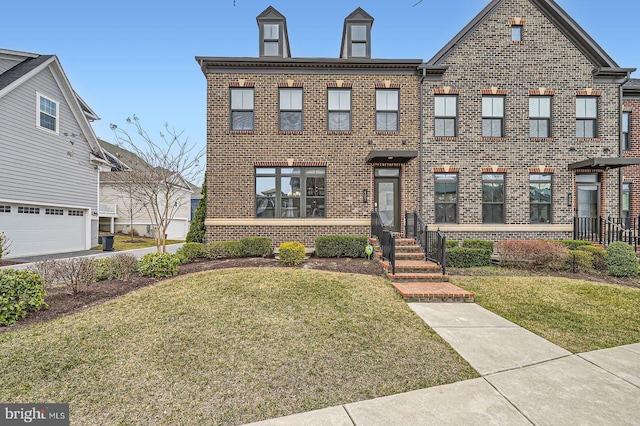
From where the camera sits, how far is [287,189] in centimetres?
1055

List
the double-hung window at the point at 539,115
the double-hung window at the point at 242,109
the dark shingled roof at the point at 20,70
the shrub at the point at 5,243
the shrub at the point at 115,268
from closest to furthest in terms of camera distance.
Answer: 1. the shrub at the point at 115,268
2. the double-hung window at the point at 242,109
3. the double-hung window at the point at 539,115
4. the shrub at the point at 5,243
5. the dark shingled roof at the point at 20,70

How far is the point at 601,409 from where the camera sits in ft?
8.68

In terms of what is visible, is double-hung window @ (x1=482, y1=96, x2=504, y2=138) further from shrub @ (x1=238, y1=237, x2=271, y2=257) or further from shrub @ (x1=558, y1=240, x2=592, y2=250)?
shrub @ (x1=238, y1=237, x2=271, y2=257)

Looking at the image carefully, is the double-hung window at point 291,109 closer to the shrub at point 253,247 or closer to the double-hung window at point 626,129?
the shrub at point 253,247

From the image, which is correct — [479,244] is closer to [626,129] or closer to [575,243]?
[575,243]

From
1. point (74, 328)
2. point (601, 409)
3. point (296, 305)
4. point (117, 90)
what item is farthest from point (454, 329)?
point (117, 90)

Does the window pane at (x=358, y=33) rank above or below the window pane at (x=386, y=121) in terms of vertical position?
above

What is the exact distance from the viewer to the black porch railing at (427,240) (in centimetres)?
732

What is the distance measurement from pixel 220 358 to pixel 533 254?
29.9ft

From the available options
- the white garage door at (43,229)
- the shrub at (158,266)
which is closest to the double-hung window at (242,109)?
the shrub at (158,266)

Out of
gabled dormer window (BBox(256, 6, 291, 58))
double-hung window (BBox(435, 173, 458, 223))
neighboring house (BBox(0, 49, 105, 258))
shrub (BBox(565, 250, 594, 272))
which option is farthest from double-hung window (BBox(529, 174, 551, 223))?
neighboring house (BBox(0, 49, 105, 258))

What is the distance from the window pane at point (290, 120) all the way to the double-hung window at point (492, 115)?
6931 mm

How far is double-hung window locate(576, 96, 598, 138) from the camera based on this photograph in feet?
35.4

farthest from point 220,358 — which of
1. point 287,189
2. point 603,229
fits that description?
point 603,229
